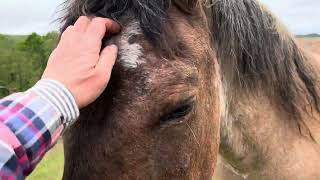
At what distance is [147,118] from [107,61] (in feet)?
1.16

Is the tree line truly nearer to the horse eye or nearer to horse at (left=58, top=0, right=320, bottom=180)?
horse at (left=58, top=0, right=320, bottom=180)

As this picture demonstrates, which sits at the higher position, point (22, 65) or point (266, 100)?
point (266, 100)

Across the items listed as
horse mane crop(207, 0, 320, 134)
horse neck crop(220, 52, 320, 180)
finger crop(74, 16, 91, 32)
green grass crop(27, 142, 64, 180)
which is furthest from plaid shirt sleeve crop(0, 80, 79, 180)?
green grass crop(27, 142, 64, 180)

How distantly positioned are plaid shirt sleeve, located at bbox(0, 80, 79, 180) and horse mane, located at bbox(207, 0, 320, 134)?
4.82 ft

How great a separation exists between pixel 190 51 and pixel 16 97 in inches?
46.4

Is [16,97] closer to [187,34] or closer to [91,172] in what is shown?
[91,172]

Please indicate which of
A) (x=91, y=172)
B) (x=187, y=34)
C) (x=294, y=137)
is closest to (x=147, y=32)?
(x=187, y=34)

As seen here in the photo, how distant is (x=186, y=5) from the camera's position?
109 inches

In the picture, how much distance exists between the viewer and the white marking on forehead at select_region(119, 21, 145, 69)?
240 cm

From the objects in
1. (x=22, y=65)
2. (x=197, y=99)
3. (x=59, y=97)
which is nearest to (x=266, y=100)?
(x=197, y=99)

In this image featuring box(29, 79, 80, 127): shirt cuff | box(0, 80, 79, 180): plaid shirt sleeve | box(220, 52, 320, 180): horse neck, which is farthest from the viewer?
box(220, 52, 320, 180): horse neck

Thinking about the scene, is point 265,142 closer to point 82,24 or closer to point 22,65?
point 82,24

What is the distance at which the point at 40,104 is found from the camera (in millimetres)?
1654

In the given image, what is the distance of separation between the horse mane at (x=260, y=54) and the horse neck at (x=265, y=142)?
0.08 metres
